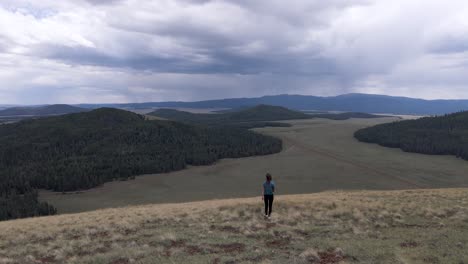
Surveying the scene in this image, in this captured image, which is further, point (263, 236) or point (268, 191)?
point (268, 191)

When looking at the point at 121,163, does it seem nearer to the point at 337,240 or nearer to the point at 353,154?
the point at 353,154

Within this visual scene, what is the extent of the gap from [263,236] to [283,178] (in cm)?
9148

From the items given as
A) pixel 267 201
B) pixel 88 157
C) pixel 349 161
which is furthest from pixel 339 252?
pixel 88 157

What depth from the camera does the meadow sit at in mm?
95106

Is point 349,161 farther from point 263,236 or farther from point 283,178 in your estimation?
point 263,236

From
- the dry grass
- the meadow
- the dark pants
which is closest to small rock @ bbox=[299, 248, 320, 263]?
the dry grass

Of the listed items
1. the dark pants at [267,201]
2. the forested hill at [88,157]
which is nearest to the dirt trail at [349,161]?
the forested hill at [88,157]

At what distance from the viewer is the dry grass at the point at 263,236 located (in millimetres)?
18578

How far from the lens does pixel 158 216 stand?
30641 millimetres

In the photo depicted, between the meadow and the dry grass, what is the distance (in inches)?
2272

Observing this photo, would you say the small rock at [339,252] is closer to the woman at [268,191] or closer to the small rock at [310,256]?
the small rock at [310,256]

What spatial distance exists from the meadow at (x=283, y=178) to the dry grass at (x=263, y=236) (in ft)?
189

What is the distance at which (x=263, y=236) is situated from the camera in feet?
75.7

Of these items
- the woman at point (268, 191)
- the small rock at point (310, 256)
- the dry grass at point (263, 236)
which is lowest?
the dry grass at point (263, 236)
